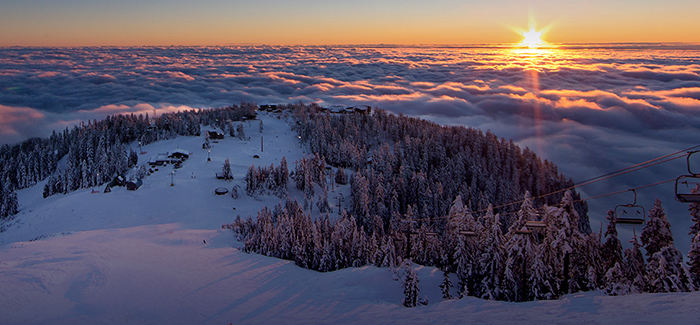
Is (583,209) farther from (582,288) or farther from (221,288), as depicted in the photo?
(221,288)

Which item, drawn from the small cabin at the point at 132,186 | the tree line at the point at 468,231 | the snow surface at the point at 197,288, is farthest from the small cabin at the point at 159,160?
the tree line at the point at 468,231

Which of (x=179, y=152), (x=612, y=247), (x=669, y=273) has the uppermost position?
(x=179, y=152)

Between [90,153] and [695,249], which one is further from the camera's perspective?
[90,153]

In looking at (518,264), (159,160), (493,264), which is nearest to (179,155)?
(159,160)

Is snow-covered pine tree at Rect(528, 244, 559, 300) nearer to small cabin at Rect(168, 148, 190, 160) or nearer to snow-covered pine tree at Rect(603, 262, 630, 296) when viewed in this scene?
snow-covered pine tree at Rect(603, 262, 630, 296)

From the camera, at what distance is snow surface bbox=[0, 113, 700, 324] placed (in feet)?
65.9

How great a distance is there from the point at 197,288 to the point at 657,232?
130ft

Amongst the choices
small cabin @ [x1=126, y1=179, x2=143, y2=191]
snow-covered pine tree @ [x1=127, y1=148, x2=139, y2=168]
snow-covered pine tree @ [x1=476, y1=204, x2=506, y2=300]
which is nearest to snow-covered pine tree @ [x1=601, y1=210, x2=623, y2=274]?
snow-covered pine tree @ [x1=476, y1=204, x2=506, y2=300]

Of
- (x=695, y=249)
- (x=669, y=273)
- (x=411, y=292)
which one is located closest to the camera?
(x=695, y=249)

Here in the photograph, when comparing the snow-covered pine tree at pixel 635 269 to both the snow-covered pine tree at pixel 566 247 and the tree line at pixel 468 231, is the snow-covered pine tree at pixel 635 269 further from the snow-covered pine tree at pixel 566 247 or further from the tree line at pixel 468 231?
the snow-covered pine tree at pixel 566 247

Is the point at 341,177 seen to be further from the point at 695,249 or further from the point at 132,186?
the point at 695,249

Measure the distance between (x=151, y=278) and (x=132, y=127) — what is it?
13386 cm

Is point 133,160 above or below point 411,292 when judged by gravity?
above

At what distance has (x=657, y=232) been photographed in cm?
2534
